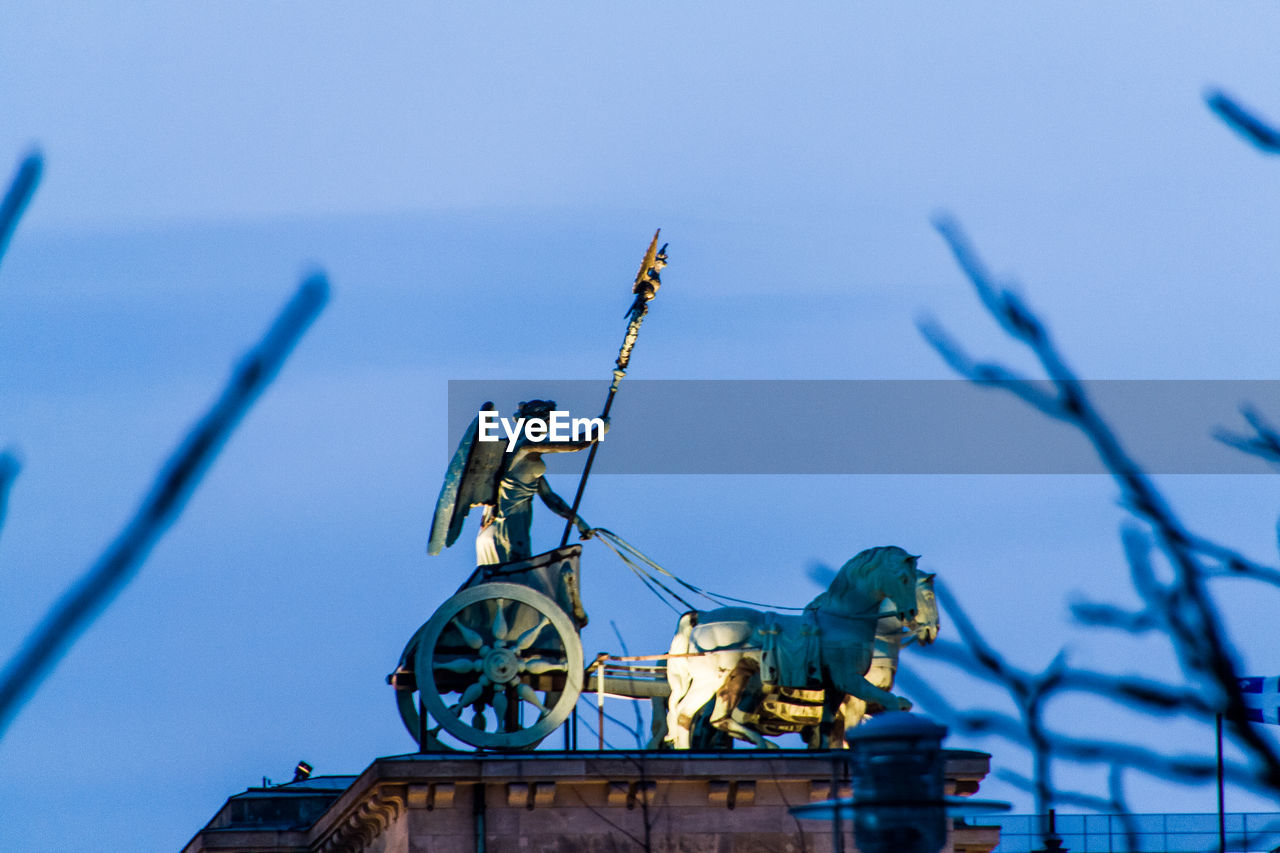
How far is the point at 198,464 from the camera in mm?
4648

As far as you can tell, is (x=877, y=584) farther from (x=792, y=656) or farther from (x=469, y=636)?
(x=469, y=636)

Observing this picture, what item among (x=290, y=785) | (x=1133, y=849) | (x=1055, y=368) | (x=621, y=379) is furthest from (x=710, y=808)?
(x=1055, y=368)

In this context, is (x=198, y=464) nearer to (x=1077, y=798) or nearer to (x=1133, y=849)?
(x=1077, y=798)

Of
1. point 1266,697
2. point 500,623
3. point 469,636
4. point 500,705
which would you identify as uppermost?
point 500,623

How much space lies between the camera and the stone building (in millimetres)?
26859

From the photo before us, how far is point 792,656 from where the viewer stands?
86.0ft

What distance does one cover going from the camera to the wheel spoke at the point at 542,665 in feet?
87.8

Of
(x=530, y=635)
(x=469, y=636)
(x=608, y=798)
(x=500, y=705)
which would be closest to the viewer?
(x=469, y=636)

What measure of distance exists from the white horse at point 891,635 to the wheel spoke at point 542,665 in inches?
109

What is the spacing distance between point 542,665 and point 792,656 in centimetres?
248

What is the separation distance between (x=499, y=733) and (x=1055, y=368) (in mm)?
21786

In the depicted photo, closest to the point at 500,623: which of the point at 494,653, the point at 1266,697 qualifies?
the point at 494,653

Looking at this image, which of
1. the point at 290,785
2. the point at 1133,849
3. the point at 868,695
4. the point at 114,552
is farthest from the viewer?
the point at 290,785

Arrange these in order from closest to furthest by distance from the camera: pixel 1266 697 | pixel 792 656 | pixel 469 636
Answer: pixel 1266 697 → pixel 792 656 → pixel 469 636
